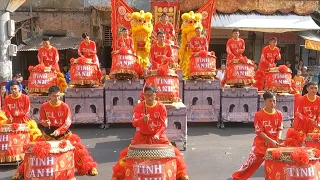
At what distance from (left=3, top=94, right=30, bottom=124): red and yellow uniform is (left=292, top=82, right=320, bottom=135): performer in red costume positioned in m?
4.63

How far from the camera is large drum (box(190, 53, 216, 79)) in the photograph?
409 inches

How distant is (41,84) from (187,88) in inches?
140

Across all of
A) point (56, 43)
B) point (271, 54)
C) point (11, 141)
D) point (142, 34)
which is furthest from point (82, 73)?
point (56, 43)

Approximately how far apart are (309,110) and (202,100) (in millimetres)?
3980

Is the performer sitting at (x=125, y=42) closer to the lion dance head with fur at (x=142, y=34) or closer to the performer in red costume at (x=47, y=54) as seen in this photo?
the lion dance head with fur at (x=142, y=34)

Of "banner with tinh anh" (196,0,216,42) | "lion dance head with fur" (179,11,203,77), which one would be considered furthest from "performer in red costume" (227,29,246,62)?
"banner with tinh anh" (196,0,216,42)

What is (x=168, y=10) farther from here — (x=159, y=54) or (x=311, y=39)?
(x=311, y=39)

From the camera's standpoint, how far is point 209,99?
1054 cm

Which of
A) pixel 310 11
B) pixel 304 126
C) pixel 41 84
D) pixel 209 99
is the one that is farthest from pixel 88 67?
pixel 310 11

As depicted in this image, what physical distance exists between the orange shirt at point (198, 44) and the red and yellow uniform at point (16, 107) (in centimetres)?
502

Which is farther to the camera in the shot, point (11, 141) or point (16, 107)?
point (16, 107)

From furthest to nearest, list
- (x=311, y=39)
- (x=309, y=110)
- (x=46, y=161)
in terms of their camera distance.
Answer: (x=311, y=39), (x=309, y=110), (x=46, y=161)

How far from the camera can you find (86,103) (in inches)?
409

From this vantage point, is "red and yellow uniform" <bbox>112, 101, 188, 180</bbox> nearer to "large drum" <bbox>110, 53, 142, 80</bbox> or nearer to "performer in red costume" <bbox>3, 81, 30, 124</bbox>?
"performer in red costume" <bbox>3, 81, 30, 124</bbox>
